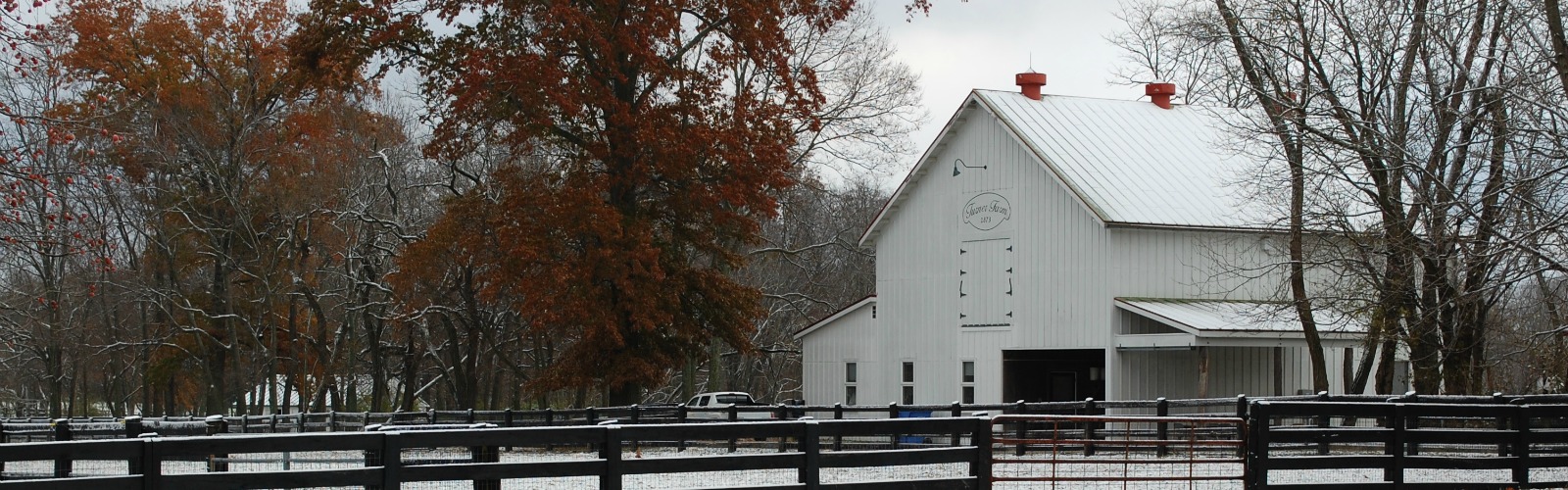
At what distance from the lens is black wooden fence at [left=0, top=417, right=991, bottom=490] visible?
450 inches

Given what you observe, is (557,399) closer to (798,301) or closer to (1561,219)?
(798,301)

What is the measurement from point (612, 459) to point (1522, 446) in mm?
9802

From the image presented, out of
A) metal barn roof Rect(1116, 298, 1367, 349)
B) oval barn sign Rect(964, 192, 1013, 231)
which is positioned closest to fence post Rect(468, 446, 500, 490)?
metal barn roof Rect(1116, 298, 1367, 349)

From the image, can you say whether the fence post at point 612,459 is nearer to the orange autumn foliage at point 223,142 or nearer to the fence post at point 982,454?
the fence post at point 982,454

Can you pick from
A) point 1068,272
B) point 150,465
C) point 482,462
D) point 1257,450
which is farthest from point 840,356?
point 150,465

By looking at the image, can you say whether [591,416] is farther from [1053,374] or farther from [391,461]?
[391,461]

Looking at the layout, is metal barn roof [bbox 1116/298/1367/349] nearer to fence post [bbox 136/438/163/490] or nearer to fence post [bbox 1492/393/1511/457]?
fence post [bbox 1492/393/1511/457]

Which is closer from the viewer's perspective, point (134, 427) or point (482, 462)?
point (482, 462)

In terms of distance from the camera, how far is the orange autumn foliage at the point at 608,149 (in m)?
34.8

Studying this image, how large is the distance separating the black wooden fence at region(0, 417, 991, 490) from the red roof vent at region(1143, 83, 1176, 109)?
88.3ft

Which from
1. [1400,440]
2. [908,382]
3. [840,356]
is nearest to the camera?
[1400,440]

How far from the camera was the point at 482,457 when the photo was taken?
1362 cm

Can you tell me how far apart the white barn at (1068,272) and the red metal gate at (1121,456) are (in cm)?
527

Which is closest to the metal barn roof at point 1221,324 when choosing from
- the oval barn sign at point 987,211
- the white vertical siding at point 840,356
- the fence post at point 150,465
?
the oval barn sign at point 987,211
